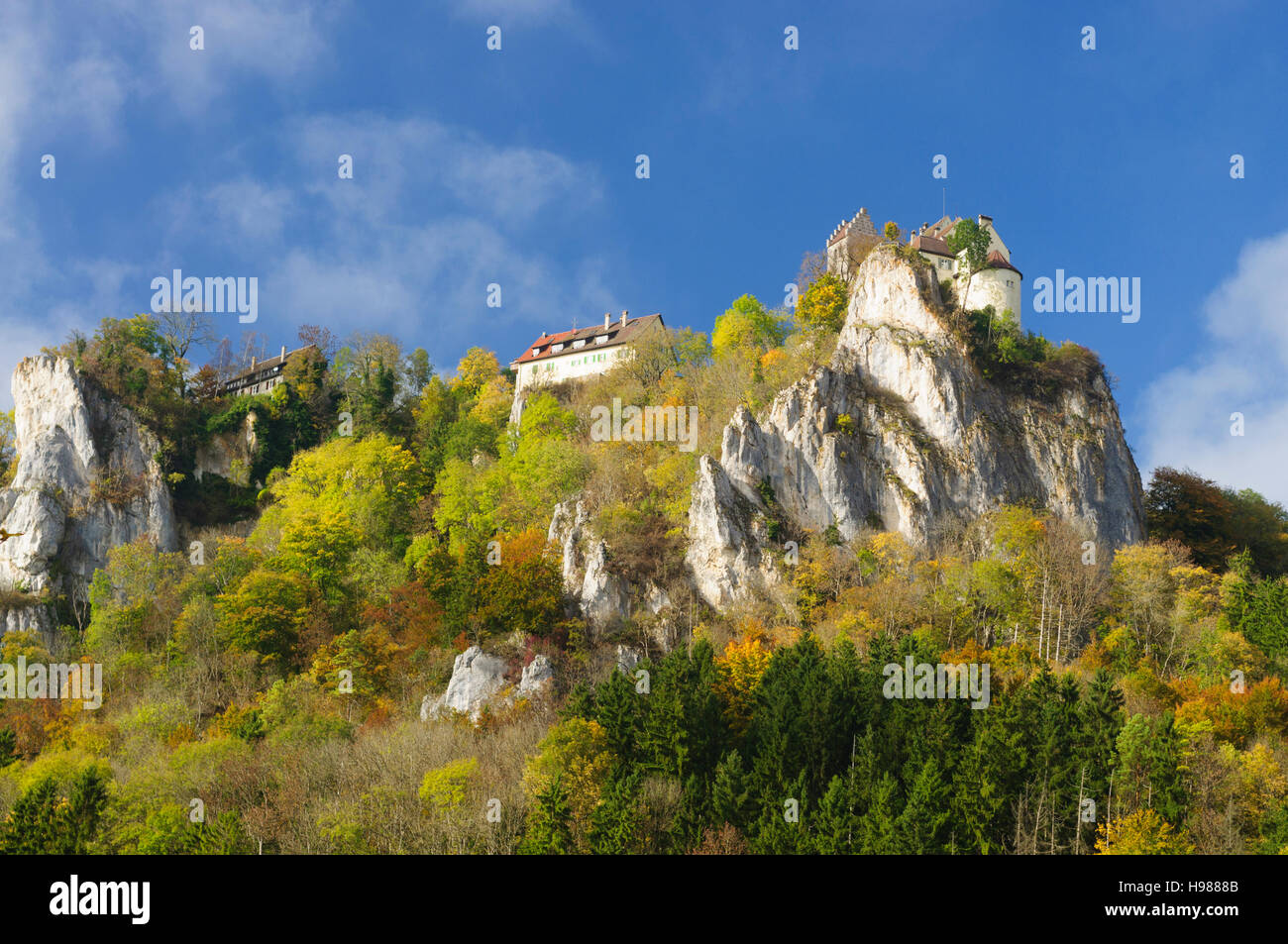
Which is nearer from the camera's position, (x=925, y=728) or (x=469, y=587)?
(x=925, y=728)

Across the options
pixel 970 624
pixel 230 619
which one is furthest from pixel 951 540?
pixel 230 619

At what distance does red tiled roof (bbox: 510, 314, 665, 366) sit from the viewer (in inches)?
2923

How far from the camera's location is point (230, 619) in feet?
163

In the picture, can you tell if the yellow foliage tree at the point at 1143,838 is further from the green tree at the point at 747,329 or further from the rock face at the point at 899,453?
the green tree at the point at 747,329

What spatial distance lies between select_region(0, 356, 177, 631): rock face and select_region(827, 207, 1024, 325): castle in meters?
47.2

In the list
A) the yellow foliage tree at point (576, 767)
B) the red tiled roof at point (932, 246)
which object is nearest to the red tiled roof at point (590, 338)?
the red tiled roof at point (932, 246)

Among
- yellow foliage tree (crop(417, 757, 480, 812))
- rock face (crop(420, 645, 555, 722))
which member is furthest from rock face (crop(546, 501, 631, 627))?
yellow foliage tree (crop(417, 757, 480, 812))

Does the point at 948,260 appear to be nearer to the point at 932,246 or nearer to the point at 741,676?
the point at 932,246

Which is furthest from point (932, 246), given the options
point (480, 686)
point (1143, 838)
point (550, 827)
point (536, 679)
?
point (550, 827)

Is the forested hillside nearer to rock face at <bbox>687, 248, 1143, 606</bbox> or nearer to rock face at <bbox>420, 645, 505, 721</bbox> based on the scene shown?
rock face at <bbox>420, 645, 505, 721</bbox>

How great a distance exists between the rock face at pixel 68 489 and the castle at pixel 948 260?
47.2m

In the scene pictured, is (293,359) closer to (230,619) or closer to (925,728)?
(230,619)

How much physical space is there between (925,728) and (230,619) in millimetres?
32446

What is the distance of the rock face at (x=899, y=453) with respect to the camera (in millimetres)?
51906
